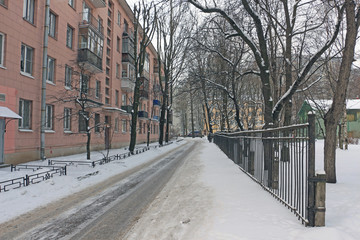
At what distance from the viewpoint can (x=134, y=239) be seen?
A: 4234 mm

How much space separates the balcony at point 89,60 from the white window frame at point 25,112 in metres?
4.80

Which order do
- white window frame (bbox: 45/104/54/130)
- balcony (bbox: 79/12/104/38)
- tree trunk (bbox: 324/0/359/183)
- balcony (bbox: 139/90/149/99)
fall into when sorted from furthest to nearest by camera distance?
balcony (bbox: 139/90/149/99) < balcony (bbox: 79/12/104/38) < white window frame (bbox: 45/104/54/130) < tree trunk (bbox: 324/0/359/183)

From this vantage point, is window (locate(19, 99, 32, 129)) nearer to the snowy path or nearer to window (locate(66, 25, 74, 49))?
window (locate(66, 25, 74, 49))

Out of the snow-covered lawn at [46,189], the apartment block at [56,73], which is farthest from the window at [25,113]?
the snow-covered lawn at [46,189]

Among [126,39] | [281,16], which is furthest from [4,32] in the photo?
[126,39]

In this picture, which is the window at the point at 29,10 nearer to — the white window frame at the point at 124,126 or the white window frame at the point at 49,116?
the white window frame at the point at 49,116

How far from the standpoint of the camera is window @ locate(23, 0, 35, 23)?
14.5 meters

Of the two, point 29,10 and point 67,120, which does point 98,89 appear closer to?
point 67,120

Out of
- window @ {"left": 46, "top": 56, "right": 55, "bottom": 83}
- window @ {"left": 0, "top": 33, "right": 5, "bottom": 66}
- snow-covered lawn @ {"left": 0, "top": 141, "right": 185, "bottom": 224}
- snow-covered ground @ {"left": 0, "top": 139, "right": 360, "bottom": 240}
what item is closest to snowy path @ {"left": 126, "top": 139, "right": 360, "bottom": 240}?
snow-covered ground @ {"left": 0, "top": 139, "right": 360, "bottom": 240}

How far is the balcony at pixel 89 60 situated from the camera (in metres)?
19.0

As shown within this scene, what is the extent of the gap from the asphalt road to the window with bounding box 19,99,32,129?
8.28 m

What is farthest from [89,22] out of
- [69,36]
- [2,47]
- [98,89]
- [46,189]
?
[46,189]

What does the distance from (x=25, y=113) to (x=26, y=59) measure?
10.0ft

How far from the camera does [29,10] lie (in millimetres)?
14844
